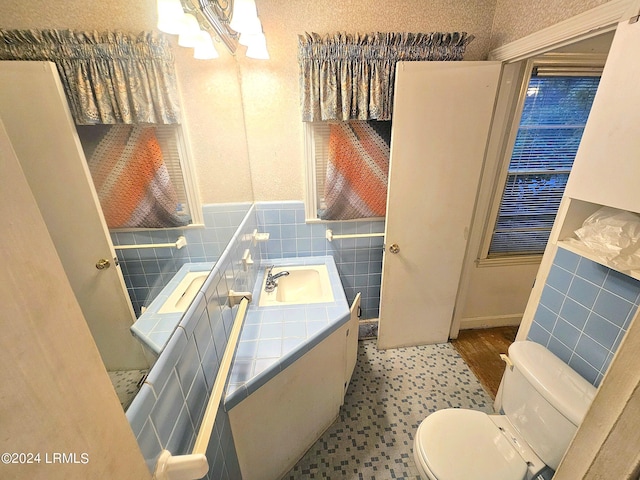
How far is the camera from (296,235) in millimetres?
1900

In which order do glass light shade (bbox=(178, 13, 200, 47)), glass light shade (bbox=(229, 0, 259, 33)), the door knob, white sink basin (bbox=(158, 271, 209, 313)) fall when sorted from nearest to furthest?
the door knob, white sink basin (bbox=(158, 271, 209, 313)), glass light shade (bbox=(178, 13, 200, 47)), glass light shade (bbox=(229, 0, 259, 33))

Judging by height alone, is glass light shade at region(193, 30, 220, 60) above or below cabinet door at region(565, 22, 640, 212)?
above

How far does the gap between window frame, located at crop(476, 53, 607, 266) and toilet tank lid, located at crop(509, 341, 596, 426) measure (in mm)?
956

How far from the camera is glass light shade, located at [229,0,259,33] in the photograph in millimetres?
1057

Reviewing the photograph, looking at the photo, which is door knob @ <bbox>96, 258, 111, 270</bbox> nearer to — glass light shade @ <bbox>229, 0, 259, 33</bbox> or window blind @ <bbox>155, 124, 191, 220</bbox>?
window blind @ <bbox>155, 124, 191, 220</bbox>

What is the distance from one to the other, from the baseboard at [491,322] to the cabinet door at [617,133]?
1525mm

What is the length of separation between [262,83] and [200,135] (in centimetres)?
77

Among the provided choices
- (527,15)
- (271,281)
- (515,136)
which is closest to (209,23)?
(271,281)

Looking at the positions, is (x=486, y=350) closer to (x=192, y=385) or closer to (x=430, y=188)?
(x=430, y=188)

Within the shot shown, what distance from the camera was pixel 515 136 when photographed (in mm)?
1688

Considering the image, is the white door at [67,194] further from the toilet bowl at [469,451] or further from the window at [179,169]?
the toilet bowl at [469,451]

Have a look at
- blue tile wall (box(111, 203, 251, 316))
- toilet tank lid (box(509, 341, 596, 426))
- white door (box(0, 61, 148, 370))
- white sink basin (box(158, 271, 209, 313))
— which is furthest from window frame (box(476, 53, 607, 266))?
white door (box(0, 61, 148, 370))

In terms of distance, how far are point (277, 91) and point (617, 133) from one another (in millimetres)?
1559

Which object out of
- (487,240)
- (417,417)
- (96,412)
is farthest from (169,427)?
(487,240)
